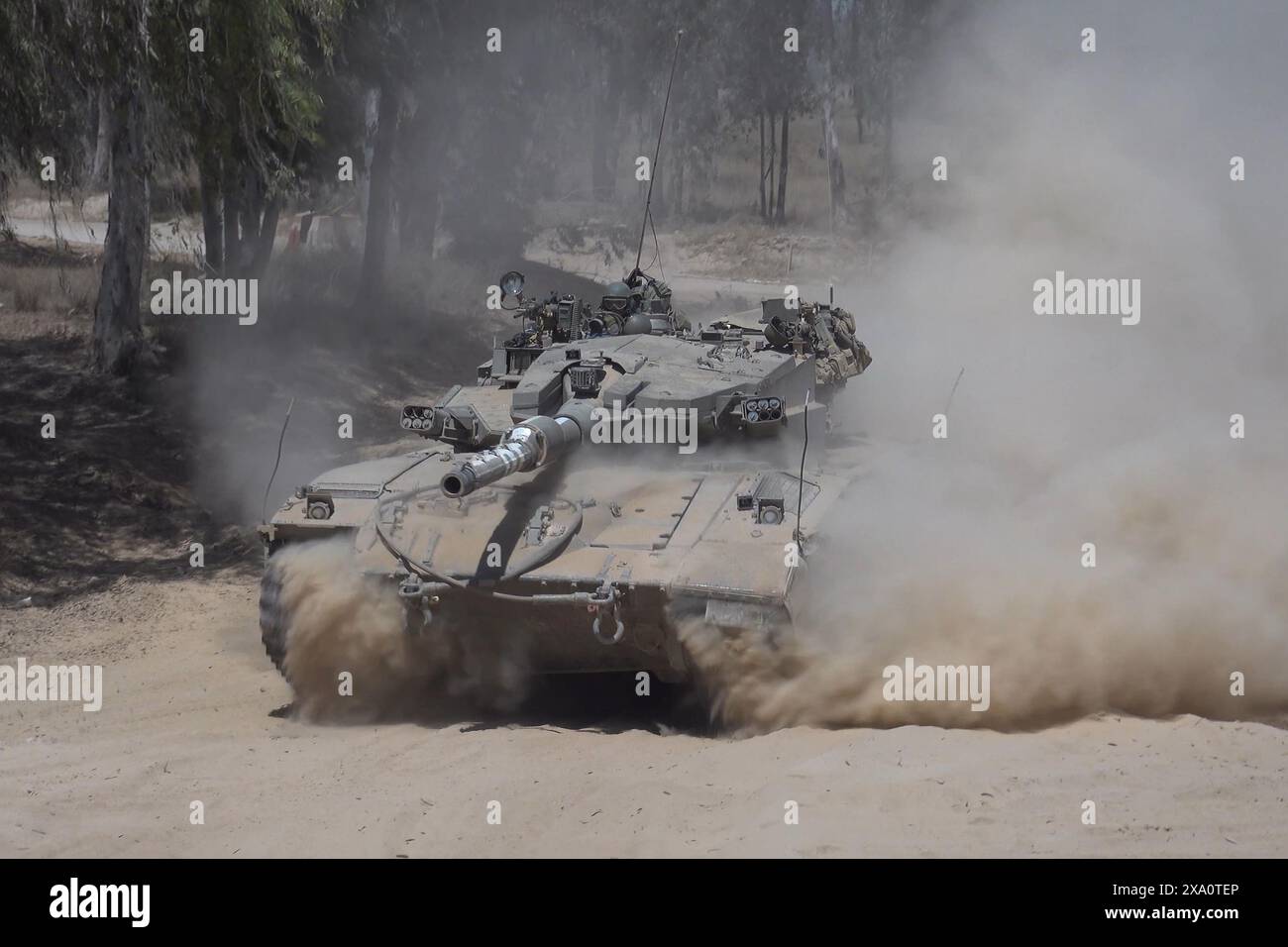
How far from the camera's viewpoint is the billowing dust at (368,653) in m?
10.4

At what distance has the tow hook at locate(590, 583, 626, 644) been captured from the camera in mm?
9633

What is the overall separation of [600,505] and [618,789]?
2445 millimetres

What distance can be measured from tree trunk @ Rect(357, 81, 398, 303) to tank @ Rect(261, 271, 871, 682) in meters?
15.7

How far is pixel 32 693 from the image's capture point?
37.9 ft

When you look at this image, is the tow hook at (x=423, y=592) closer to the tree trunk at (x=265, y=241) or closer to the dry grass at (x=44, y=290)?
the dry grass at (x=44, y=290)

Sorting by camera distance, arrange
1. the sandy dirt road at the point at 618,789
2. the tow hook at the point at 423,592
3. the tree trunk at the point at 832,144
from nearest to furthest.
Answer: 1. the sandy dirt road at the point at 618,789
2. the tow hook at the point at 423,592
3. the tree trunk at the point at 832,144

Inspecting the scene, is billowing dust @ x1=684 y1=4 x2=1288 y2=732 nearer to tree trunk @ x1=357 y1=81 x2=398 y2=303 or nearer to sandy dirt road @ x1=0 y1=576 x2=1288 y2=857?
sandy dirt road @ x1=0 y1=576 x2=1288 y2=857

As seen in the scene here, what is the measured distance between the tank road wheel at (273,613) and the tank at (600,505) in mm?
17

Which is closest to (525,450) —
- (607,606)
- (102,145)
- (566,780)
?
(607,606)

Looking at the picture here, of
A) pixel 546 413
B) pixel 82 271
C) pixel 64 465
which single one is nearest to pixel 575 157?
pixel 82 271

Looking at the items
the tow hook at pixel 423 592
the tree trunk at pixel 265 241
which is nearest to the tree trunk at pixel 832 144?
the tree trunk at pixel 265 241

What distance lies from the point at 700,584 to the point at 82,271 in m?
20.6

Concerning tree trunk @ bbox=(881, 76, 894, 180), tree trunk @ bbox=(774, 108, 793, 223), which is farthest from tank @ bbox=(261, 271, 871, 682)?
tree trunk @ bbox=(774, 108, 793, 223)

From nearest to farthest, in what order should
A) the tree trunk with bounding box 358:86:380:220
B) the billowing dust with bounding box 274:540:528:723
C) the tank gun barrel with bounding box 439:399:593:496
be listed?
the tank gun barrel with bounding box 439:399:593:496
the billowing dust with bounding box 274:540:528:723
the tree trunk with bounding box 358:86:380:220
